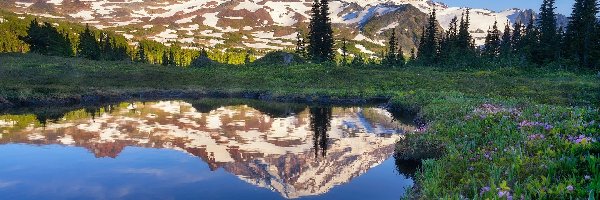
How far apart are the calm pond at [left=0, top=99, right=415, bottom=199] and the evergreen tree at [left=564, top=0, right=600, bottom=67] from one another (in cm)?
4748

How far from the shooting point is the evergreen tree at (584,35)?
204 feet

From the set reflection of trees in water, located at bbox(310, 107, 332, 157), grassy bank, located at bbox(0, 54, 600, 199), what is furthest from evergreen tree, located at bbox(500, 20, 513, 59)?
reflection of trees in water, located at bbox(310, 107, 332, 157)

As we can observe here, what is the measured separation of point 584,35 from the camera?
6600 centimetres

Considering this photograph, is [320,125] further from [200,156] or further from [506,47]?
[506,47]

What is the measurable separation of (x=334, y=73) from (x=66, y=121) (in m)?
36.1

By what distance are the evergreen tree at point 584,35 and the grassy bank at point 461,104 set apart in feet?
36.6

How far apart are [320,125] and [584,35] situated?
57697 mm

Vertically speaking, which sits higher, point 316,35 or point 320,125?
point 316,35

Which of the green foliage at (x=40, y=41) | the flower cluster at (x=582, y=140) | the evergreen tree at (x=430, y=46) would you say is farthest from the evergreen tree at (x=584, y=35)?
the green foliage at (x=40, y=41)

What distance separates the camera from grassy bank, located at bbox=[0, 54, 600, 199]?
305 inches

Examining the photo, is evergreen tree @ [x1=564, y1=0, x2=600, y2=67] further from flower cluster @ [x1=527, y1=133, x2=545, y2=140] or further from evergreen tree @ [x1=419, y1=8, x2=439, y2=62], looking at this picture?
flower cluster @ [x1=527, y1=133, x2=545, y2=140]

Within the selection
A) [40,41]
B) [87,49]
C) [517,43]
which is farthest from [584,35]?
[87,49]

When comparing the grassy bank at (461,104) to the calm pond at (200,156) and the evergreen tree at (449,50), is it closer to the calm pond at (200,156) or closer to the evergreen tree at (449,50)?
the calm pond at (200,156)

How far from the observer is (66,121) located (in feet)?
89.9
